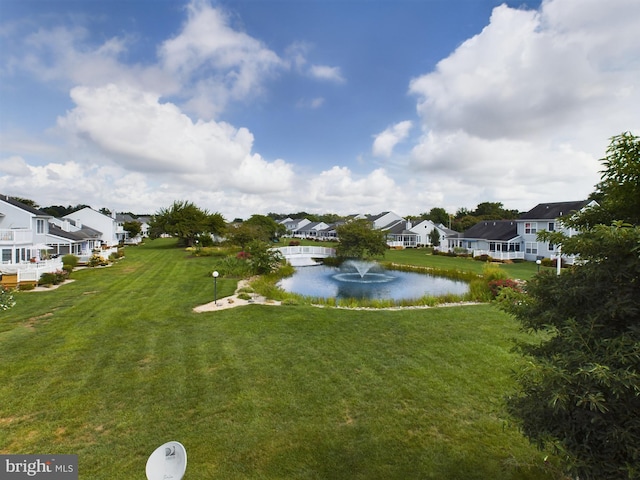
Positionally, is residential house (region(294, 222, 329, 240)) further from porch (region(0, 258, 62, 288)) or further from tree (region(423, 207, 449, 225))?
porch (region(0, 258, 62, 288))

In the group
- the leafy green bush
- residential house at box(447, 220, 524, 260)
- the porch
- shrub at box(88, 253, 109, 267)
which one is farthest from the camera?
residential house at box(447, 220, 524, 260)

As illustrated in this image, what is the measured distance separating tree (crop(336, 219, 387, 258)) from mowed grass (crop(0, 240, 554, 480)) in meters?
19.5

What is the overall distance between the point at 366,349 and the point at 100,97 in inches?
730

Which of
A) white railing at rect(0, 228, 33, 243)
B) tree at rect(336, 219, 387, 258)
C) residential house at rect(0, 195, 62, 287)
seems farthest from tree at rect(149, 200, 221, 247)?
tree at rect(336, 219, 387, 258)

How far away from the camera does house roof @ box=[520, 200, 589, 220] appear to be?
32969 mm

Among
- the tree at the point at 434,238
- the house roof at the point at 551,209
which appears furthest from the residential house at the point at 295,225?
the house roof at the point at 551,209

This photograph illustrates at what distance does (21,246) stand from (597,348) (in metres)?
31.0

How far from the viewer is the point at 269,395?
6.08 m

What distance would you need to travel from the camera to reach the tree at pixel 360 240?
31.1 m

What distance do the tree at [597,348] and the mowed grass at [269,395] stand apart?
44.0 inches

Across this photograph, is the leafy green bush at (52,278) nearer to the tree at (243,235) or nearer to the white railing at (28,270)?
the white railing at (28,270)

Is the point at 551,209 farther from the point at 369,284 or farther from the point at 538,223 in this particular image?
the point at 369,284

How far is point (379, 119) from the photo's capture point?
2164cm

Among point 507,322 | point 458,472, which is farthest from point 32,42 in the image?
point 507,322
